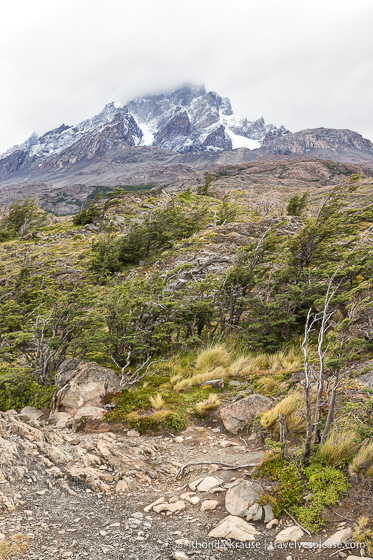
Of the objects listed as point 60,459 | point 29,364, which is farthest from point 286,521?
point 29,364

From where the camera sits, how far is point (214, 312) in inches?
346

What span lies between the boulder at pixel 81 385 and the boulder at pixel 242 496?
3556 mm

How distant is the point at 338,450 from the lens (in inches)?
145

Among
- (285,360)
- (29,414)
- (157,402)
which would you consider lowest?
(29,414)

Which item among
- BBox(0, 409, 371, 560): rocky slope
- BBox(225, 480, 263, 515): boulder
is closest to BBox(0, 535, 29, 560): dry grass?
BBox(0, 409, 371, 560): rocky slope

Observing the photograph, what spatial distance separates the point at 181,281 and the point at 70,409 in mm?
6630

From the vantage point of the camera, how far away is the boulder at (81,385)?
632cm

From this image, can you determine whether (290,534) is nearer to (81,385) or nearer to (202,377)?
(202,377)

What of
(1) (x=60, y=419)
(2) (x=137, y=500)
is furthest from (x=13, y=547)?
(1) (x=60, y=419)

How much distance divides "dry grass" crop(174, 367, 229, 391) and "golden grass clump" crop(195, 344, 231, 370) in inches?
11.6

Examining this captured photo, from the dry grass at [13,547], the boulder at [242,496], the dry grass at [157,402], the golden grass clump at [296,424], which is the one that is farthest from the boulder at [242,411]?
the dry grass at [13,547]

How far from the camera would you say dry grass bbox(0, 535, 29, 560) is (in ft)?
9.09

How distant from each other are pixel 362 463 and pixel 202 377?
13.0ft

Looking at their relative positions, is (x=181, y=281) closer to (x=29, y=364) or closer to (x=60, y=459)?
(x=29, y=364)
